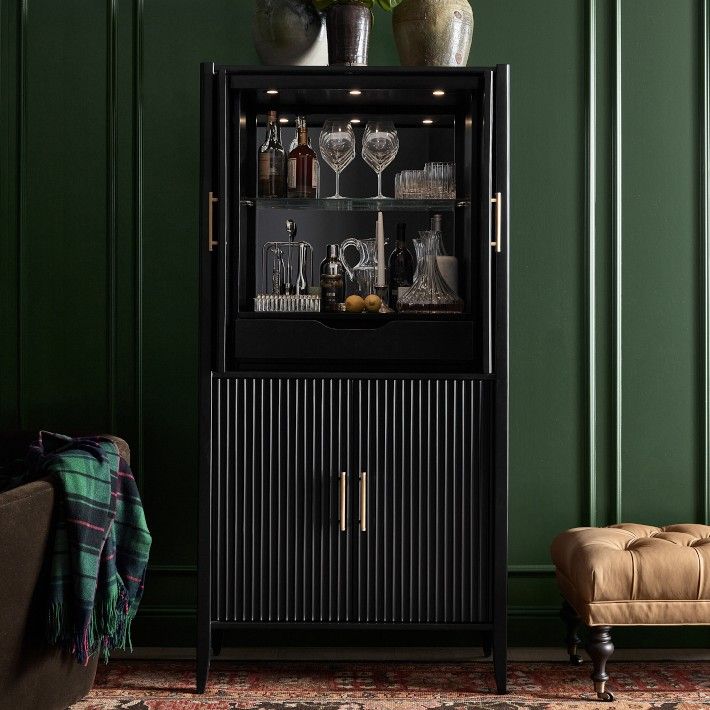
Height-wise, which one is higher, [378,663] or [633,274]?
[633,274]

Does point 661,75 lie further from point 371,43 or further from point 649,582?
point 649,582

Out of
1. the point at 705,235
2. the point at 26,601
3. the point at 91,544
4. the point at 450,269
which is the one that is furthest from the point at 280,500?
the point at 705,235

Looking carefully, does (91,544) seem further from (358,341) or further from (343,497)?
(358,341)

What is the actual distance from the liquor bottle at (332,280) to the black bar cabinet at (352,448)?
15cm

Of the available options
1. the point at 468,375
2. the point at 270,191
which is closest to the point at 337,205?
the point at 270,191

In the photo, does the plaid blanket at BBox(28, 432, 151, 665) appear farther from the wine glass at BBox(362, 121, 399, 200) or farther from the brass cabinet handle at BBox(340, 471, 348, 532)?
the wine glass at BBox(362, 121, 399, 200)

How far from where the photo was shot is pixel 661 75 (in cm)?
296

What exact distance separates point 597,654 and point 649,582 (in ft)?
0.87

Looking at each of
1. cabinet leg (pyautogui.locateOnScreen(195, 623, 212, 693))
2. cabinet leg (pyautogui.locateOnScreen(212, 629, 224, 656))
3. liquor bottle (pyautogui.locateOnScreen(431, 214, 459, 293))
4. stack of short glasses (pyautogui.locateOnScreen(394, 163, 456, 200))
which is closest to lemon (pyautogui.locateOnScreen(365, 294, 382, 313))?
liquor bottle (pyautogui.locateOnScreen(431, 214, 459, 293))

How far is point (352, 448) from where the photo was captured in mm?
2477

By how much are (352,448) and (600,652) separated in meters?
0.93

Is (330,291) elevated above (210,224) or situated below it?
below

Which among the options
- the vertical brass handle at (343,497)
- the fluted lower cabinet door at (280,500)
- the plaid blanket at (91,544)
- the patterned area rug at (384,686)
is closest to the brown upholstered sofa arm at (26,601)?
the plaid blanket at (91,544)

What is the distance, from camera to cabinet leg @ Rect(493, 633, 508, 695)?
247 centimetres
